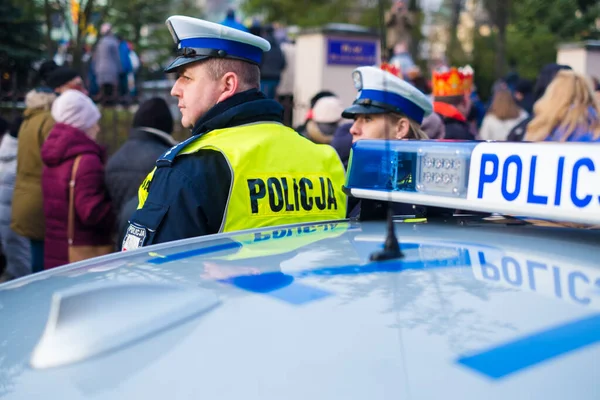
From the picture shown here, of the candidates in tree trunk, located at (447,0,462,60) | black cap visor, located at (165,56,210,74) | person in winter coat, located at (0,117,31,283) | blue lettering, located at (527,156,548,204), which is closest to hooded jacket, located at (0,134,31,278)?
person in winter coat, located at (0,117,31,283)

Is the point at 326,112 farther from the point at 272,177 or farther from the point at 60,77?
the point at 272,177

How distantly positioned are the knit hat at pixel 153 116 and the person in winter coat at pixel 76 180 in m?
0.38

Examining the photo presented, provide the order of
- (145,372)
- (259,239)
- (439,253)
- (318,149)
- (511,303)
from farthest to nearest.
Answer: (318,149), (259,239), (439,253), (511,303), (145,372)

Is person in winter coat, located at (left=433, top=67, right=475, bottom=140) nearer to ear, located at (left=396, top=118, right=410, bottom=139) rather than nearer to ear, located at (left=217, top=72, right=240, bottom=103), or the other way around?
ear, located at (left=396, top=118, right=410, bottom=139)

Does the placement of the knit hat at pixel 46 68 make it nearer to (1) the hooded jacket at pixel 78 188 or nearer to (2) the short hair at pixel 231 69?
(1) the hooded jacket at pixel 78 188

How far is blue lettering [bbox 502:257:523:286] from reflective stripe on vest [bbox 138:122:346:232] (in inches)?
48.0

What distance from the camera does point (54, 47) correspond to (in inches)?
510

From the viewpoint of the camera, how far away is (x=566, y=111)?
15.4 ft

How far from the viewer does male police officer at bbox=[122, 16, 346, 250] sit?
8.43 feet

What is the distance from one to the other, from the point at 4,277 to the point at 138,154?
2.55 m

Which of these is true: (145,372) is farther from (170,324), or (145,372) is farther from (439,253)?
(439,253)

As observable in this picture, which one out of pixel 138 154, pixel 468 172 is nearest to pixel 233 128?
pixel 468 172

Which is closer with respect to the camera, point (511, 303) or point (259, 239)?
point (511, 303)

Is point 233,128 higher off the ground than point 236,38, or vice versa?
point 236,38
